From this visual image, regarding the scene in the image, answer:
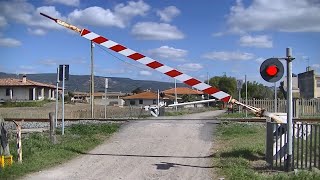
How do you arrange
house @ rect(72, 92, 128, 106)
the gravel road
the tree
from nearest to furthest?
1. the gravel road
2. the tree
3. house @ rect(72, 92, 128, 106)

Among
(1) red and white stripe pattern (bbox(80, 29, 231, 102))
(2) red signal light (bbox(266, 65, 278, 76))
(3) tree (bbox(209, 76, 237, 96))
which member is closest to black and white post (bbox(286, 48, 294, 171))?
(2) red signal light (bbox(266, 65, 278, 76))

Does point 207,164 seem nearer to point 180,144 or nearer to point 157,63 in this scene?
point 157,63

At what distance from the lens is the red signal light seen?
402 inches

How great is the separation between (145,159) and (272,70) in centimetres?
408

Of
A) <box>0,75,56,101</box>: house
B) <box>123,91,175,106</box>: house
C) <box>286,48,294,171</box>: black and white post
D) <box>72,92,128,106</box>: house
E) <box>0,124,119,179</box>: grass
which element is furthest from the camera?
<box>72,92,128,106</box>: house

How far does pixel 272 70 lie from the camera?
10.2 m

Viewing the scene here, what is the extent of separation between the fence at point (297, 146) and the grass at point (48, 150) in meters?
5.29

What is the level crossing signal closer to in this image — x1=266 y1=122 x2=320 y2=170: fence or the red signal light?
the red signal light

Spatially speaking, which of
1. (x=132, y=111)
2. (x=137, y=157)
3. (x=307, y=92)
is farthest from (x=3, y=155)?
(x=132, y=111)

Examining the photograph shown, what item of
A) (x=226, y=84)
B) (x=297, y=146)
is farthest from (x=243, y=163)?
(x=226, y=84)

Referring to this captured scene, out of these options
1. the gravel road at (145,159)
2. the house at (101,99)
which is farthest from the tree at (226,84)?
the gravel road at (145,159)

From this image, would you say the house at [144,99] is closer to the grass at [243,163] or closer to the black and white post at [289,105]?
the grass at [243,163]

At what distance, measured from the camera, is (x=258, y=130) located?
1984 cm

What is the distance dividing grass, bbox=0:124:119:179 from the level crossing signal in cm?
554
